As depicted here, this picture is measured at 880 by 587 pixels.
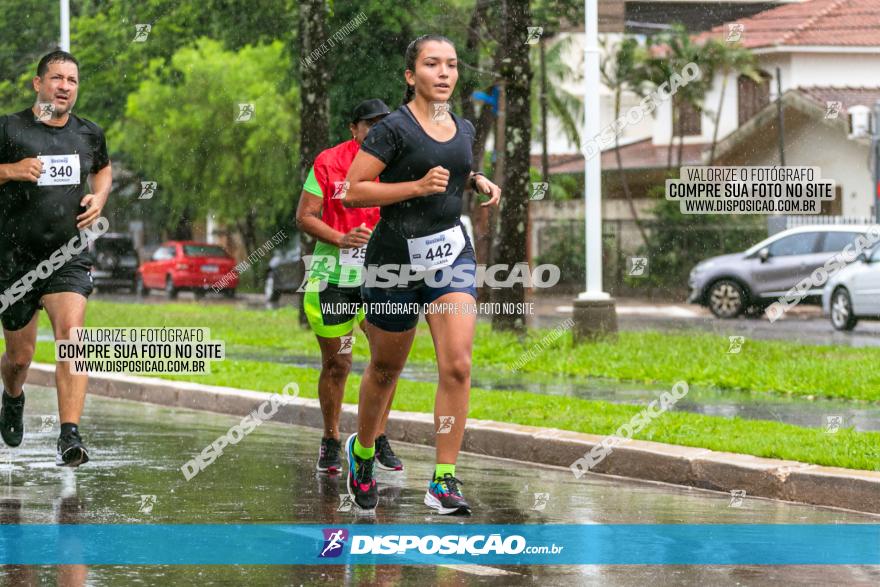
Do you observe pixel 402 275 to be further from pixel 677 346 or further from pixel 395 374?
pixel 677 346

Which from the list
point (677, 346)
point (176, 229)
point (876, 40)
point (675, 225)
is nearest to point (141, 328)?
point (677, 346)

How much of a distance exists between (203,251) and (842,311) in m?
23.7

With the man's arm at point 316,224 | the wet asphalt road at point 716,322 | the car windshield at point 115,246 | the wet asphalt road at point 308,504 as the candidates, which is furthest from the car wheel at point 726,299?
the car windshield at point 115,246

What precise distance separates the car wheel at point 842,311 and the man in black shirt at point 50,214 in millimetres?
17367

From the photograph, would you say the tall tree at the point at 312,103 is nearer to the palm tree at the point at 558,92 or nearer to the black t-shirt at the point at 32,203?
the black t-shirt at the point at 32,203

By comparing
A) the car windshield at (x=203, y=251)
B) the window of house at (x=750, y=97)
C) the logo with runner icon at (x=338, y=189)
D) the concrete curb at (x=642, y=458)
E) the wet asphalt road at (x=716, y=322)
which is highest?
the window of house at (x=750, y=97)

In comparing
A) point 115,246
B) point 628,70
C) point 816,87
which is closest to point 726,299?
point 816,87

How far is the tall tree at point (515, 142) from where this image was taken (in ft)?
58.4

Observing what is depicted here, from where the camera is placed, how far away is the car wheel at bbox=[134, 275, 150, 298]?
46.1m

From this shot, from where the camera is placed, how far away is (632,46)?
41.4 meters

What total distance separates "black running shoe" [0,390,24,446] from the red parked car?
34057 mm

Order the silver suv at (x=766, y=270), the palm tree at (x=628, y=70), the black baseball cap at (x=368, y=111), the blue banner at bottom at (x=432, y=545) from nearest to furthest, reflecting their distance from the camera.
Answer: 1. the blue banner at bottom at (x=432, y=545)
2. the black baseball cap at (x=368, y=111)
3. the silver suv at (x=766, y=270)
4. the palm tree at (x=628, y=70)

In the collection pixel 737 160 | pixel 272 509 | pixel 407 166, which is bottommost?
pixel 272 509

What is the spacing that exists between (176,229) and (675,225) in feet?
75.3
